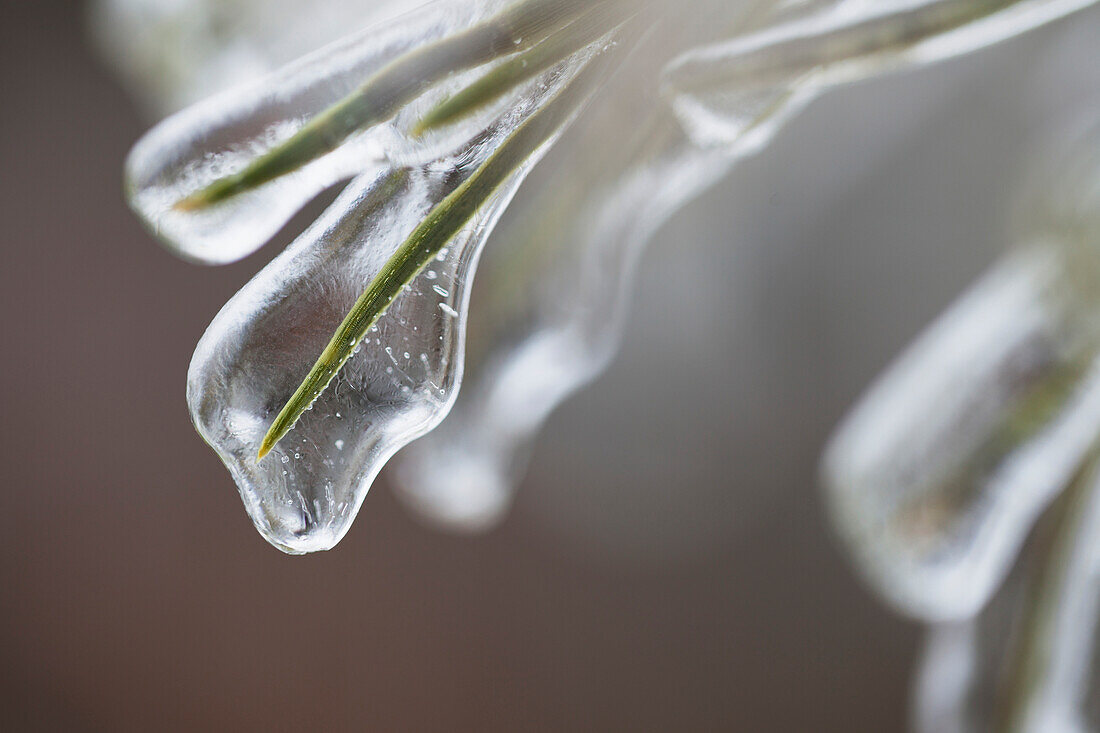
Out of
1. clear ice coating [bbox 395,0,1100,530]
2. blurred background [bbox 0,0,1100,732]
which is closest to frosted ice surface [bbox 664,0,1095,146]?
clear ice coating [bbox 395,0,1100,530]

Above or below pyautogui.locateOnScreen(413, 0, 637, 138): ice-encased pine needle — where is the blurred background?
below

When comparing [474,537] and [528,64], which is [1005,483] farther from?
[474,537]

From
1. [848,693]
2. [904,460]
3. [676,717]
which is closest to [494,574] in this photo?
[676,717]

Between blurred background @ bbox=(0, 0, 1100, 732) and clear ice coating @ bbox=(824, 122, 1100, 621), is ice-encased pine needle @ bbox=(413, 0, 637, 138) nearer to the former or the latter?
clear ice coating @ bbox=(824, 122, 1100, 621)

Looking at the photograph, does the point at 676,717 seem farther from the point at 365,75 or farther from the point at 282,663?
the point at 365,75

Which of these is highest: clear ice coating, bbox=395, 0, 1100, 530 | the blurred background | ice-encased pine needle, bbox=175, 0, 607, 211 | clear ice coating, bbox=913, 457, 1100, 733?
ice-encased pine needle, bbox=175, 0, 607, 211

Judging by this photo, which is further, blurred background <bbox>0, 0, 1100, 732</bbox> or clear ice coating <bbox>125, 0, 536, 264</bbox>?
blurred background <bbox>0, 0, 1100, 732</bbox>
